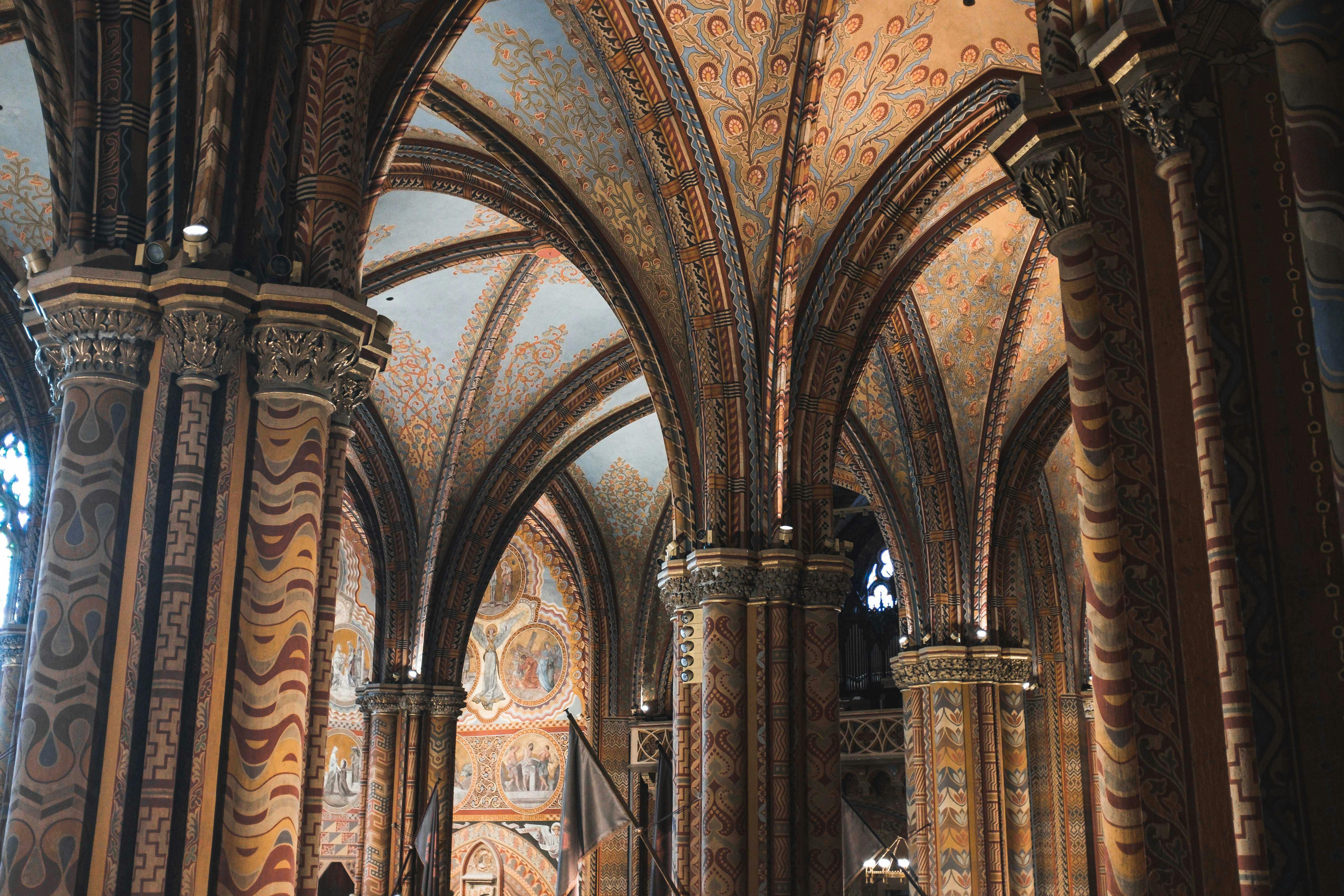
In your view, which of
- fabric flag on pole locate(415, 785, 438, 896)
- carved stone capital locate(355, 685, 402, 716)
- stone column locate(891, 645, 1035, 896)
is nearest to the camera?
fabric flag on pole locate(415, 785, 438, 896)

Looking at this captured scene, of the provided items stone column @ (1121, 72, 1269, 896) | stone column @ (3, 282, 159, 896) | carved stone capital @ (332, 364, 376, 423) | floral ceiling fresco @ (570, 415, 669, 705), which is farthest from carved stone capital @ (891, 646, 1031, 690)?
stone column @ (1121, 72, 1269, 896)

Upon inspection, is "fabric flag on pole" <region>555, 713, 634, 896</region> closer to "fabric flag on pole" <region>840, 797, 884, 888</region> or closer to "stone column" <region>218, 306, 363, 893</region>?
"fabric flag on pole" <region>840, 797, 884, 888</region>

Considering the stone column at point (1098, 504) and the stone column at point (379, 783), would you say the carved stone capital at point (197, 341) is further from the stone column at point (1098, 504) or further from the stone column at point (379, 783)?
the stone column at point (379, 783)

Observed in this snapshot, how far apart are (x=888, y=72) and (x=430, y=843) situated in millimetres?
7879

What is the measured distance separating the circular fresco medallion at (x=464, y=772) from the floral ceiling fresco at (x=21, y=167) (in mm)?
12397

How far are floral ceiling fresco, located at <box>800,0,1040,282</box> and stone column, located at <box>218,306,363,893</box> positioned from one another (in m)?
5.38

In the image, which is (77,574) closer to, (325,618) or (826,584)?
(325,618)

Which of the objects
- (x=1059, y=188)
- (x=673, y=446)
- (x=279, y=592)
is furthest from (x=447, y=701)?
(x=1059, y=188)

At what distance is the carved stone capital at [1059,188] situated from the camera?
351 cm

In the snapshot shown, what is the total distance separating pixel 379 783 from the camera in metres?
15.1

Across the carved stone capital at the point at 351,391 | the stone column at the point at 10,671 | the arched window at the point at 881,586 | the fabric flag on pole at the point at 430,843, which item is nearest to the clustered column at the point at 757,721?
the fabric flag on pole at the point at 430,843

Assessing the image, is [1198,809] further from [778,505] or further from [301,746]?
Result: [778,505]

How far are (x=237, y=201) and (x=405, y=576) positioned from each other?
10544 millimetres

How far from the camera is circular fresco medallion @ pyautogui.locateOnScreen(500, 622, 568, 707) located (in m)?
21.5
